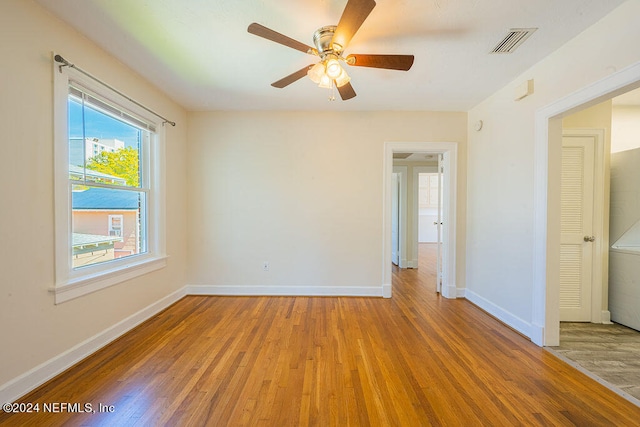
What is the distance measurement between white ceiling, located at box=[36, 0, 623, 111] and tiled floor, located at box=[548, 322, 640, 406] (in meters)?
2.51

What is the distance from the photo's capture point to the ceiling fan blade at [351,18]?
1.22 meters

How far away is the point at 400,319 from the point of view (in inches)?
104

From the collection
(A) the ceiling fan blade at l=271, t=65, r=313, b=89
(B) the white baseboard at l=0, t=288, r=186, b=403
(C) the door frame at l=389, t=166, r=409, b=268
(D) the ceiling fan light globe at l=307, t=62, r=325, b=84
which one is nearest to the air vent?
(D) the ceiling fan light globe at l=307, t=62, r=325, b=84

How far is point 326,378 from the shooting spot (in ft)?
5.54

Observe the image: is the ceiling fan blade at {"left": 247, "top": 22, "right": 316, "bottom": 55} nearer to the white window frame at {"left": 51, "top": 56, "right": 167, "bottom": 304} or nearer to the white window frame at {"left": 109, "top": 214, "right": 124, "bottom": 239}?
the white window frame at {"left": 51, "top": 56, "right": 167, "bottom": 304}

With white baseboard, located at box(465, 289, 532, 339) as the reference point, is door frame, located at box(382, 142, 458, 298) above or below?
above

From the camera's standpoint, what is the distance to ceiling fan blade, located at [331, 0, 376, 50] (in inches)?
48.2

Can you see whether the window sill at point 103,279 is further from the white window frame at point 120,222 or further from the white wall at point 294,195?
the white wall at point 294,195

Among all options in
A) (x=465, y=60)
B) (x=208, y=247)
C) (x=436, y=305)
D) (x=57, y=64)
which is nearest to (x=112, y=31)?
(x=57, y=64)

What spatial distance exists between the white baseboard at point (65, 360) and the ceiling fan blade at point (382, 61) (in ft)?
9.47

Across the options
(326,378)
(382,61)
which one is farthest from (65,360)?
(382,61)

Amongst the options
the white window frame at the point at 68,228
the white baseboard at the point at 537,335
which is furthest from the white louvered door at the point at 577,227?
the white window frame at the point at 68,228

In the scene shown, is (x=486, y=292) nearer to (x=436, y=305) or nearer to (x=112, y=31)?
(x=436, y=305)

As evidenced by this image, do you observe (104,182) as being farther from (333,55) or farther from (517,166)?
(517,166)
